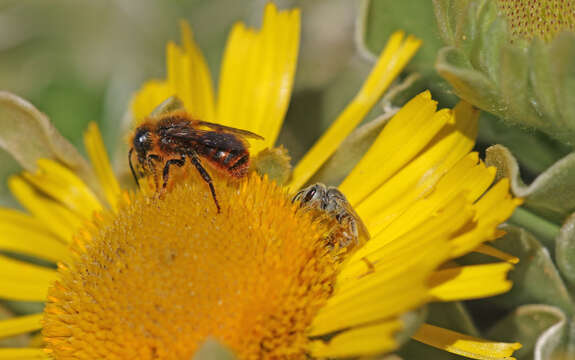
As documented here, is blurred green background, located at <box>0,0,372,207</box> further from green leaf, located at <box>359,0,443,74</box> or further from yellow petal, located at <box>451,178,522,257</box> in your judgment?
yellow petal, located at <box>451,178,522,257</box>

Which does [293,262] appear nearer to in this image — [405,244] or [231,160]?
[405,244]

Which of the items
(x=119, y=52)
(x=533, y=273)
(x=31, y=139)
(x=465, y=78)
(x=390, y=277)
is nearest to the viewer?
(x=390, y=277)

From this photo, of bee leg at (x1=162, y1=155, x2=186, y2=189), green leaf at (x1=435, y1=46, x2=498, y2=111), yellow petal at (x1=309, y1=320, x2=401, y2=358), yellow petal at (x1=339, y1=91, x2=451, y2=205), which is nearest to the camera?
yellow petal at (x1=309, y1=320, x2=401, y2=358)

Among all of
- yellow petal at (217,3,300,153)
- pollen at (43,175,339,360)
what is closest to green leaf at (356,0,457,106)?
yellow petal at (217,3,300,153)

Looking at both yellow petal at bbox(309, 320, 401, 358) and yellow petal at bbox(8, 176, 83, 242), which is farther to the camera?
yellow petal at bbox(8, 176, 83, 242)

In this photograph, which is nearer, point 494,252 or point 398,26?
point 494,252

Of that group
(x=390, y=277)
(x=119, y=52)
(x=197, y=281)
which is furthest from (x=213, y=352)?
(x=119, y=52)

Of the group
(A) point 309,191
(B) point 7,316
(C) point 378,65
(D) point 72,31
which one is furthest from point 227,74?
(D) point 72,31
